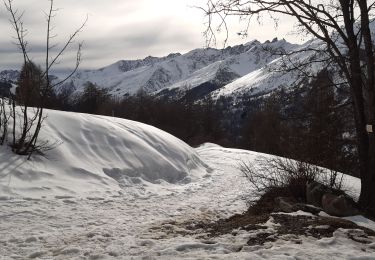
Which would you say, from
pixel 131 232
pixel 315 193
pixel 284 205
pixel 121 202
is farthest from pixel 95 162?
pixel 315 193

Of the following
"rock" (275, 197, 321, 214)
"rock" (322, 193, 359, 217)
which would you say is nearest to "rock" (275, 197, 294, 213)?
A: "rock" (275, 197, 321, 214)

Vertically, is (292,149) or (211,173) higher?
(292,149)

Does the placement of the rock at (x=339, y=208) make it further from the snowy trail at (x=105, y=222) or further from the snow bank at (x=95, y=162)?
the snow bank at (x=95, y=162)

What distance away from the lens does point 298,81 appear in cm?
1012

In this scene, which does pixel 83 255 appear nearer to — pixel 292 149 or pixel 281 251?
pixel 281 251

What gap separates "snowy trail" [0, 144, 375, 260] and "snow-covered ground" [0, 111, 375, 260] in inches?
0.5

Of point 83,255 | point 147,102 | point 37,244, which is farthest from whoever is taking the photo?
point 147,102

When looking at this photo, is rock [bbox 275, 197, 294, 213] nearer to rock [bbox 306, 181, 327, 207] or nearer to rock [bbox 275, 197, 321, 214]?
rock [bbox 275, 197, 321, 214]

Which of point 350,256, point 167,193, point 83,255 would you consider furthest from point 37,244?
point 167,193

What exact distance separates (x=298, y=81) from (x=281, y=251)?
5.53 metres

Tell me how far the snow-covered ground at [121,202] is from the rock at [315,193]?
1.37 meters

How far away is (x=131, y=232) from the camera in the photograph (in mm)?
6859

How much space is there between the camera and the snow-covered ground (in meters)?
5.64

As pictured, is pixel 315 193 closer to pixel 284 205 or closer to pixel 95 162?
pixel 284 205
